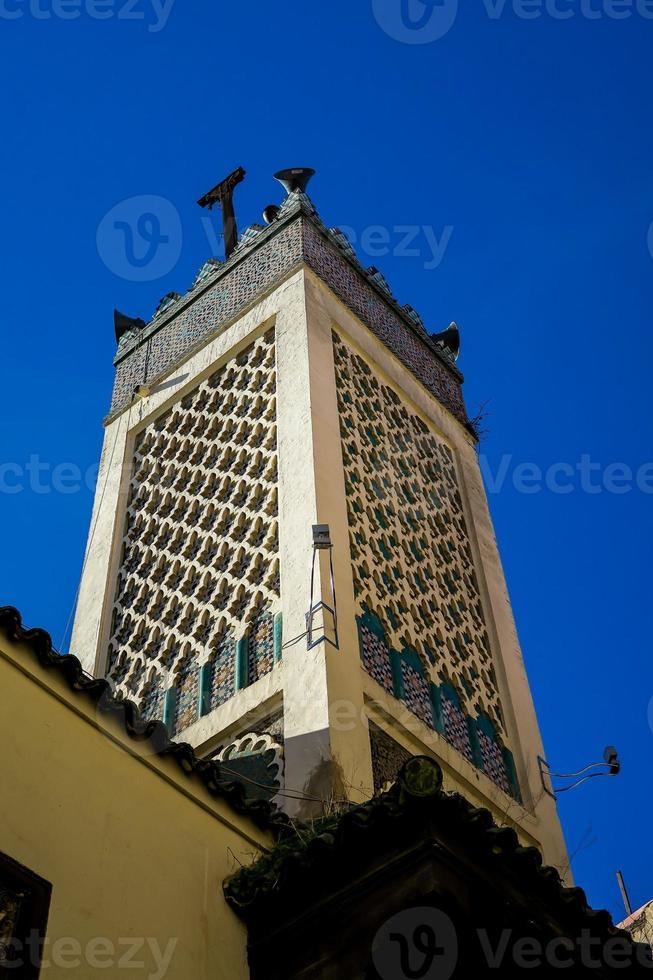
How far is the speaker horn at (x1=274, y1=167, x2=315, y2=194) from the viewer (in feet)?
27.3

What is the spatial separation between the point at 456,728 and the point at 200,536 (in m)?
1.57

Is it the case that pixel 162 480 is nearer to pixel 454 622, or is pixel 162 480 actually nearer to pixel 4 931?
pixel 454 622

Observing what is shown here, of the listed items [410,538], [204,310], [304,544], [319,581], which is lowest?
[319,581]

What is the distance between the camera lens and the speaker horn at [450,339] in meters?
9.12

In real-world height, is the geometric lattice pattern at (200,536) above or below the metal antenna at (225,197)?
below

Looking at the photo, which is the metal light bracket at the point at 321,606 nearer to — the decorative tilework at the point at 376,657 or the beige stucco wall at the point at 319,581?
the beige stucco wall at the point at 319,581

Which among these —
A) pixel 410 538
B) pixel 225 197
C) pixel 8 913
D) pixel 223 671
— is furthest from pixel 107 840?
pixel 225 197

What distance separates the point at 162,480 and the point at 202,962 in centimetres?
397

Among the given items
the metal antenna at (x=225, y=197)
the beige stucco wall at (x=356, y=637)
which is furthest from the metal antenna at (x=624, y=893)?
the metal antenna at (x=225, y=197)

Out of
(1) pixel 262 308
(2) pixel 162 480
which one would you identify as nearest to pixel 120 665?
(2) pixel 162 480

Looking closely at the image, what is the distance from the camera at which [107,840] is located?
363 cm

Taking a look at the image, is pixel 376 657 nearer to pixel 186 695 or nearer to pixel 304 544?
pixel 304 544

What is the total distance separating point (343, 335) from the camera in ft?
24.7

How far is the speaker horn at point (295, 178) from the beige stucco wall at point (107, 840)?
5.01 meters
